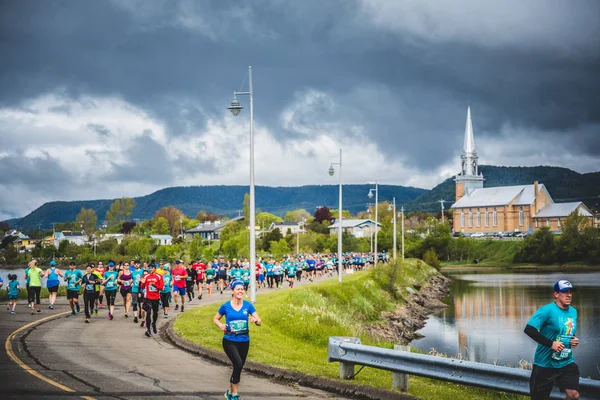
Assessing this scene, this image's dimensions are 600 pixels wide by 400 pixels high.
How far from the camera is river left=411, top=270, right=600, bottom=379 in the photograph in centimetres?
3281

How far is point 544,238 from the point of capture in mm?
125875

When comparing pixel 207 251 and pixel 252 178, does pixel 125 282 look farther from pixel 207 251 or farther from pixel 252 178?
pixel 207 251

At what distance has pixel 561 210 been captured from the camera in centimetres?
16250

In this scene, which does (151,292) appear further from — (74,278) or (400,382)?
(400,382)

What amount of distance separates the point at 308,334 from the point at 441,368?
1204 cm

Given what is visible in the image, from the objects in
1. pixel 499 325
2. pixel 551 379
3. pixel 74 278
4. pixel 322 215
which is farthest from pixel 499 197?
pixel 551 379

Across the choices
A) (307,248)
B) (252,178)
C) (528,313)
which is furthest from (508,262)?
(252,178)

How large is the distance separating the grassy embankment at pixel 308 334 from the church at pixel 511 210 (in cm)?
13233

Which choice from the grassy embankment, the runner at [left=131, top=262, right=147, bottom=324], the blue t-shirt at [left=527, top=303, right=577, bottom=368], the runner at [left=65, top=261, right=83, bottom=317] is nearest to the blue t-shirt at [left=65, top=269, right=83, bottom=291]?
the runner at [left=65, top=261, right=83, bottom=317]

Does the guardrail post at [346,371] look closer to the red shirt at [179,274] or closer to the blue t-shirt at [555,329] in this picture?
the blue t-shirt at [555,329]

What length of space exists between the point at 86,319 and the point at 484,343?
21926 mm

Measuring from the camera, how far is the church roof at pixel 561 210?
160 meters

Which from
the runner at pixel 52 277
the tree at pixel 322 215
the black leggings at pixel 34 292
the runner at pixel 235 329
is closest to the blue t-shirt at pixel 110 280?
the runner at pixel 52 277

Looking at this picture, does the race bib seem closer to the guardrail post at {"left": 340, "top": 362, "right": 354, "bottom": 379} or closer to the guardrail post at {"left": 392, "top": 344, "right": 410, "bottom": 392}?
the guardrail post at {"left": 392, "top": 344, "right": 410, "bottom": 392}
